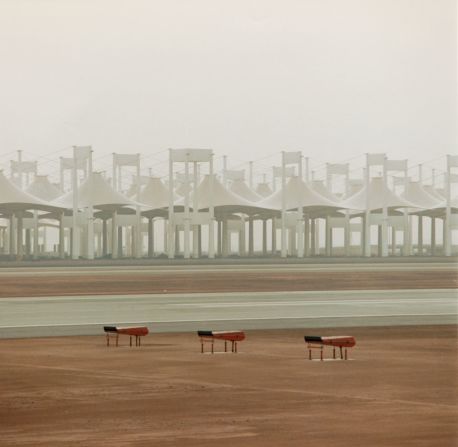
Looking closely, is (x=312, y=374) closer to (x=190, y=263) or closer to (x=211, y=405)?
(x=211, y=405)

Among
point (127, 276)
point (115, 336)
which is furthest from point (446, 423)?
point (127, 276)

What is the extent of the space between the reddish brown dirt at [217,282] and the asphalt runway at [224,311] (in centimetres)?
371

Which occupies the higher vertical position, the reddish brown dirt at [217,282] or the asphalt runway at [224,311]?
the asphalt runway at [224,311]

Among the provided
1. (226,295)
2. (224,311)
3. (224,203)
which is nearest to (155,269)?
(226,295)

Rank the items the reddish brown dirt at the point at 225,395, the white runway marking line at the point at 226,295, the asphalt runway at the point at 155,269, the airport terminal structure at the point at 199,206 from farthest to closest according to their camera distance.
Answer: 1. the airport terminal structure at the point at 199,206
2. the asphalt runway at the point at 155,269
3. the white runway marking line at the point at 226,295
4. the reddish brown dirt at the point at 225,395

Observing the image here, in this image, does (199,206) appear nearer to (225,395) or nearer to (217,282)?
(217,282)

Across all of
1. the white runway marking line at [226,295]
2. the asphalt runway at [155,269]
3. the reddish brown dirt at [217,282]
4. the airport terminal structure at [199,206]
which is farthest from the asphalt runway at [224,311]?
the airport terminal structure at [199,206]

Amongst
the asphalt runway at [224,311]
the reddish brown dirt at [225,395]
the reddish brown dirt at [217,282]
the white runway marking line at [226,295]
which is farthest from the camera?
the reddish brown dirt at [217,282]

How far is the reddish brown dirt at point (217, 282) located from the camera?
147 feet

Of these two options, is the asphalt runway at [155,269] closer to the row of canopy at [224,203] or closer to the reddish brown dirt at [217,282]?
the reddish brown dirt at [217,282]

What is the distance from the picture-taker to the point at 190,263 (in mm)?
70312

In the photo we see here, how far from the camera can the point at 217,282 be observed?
50844 millimetres

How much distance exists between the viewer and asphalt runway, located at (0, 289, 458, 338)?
26.1 meters

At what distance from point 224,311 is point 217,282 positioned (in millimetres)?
19739
